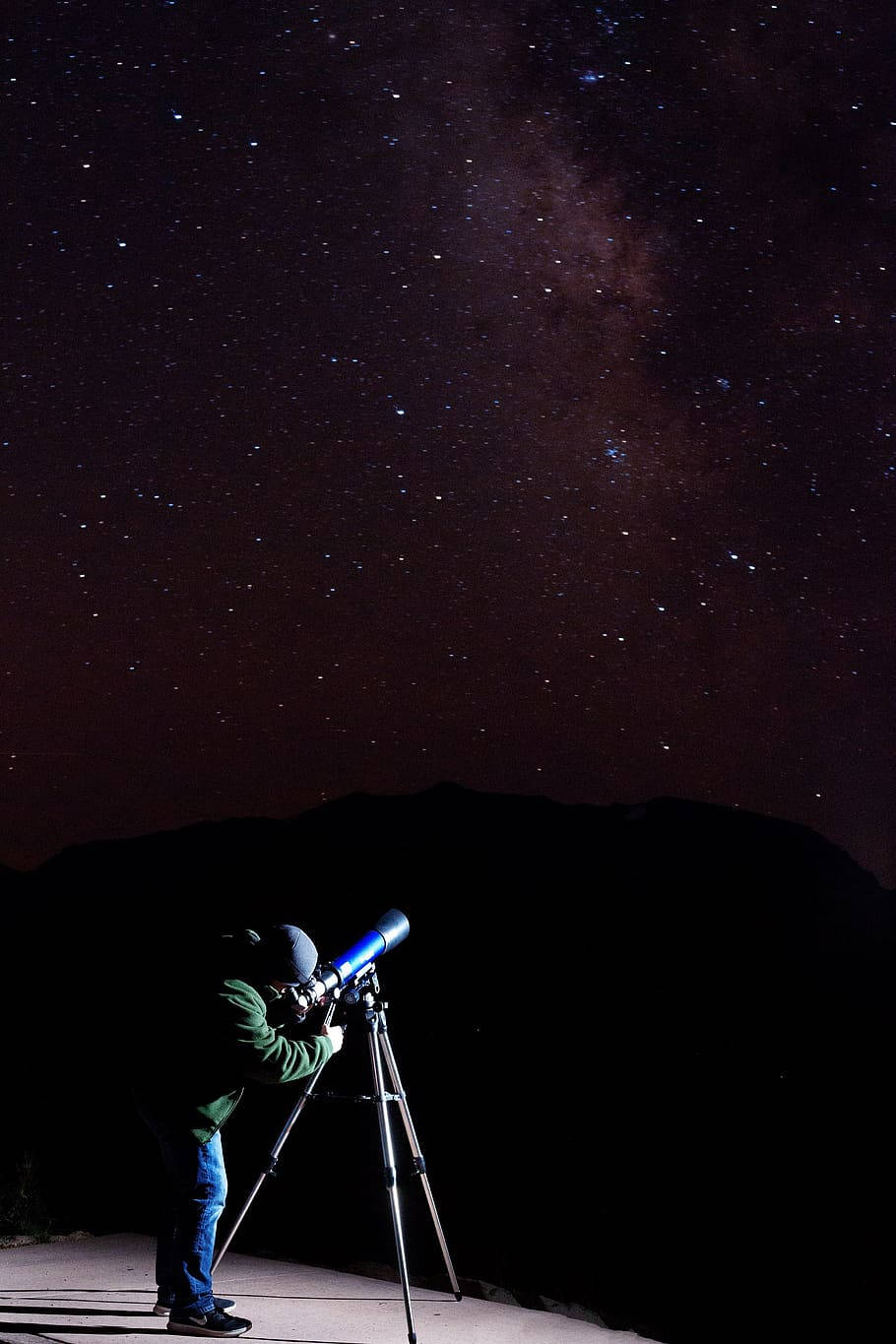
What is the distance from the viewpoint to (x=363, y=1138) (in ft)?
24.7

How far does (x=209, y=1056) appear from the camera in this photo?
3.37m

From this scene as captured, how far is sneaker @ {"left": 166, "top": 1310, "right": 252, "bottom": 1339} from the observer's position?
3555 millimetres

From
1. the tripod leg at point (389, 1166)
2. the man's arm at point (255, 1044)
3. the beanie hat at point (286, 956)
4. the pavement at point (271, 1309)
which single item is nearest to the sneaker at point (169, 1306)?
the pavement at point (271, 1309)

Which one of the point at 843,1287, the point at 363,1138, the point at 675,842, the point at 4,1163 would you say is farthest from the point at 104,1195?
the point at 675,842

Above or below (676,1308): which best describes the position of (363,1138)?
above

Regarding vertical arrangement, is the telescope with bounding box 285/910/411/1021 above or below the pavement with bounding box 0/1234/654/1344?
above

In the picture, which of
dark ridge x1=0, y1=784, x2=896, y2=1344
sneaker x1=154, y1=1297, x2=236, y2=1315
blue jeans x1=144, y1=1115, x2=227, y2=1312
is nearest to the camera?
blue jeans x1=144, y1=1115, x2=227, y2=1312

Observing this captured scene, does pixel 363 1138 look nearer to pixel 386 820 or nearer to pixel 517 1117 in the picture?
pixel 517 1117

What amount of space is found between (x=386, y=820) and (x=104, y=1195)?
38.1 ft

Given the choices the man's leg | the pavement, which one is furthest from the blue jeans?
the pavement

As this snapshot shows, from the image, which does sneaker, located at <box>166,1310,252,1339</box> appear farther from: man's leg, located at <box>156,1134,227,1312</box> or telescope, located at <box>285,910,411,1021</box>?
telescope, located at <box>285,910,411,1021</box>

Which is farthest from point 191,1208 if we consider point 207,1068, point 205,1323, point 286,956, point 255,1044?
point 286,956

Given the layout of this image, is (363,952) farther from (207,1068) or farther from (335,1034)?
(207,1068)

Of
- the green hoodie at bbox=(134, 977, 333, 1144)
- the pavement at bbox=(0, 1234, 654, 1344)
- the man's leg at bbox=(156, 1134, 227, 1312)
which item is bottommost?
the pavement at bbox=(0, 1234, 654, 1344)
